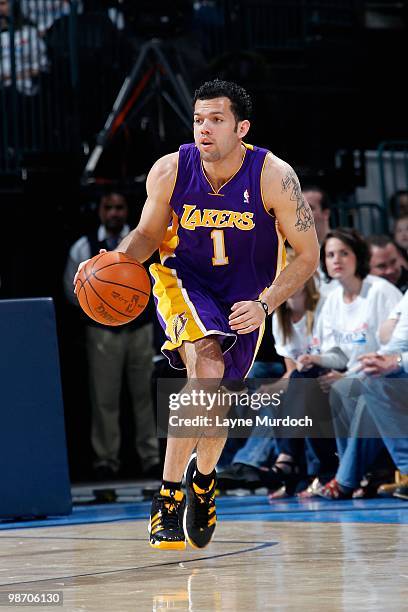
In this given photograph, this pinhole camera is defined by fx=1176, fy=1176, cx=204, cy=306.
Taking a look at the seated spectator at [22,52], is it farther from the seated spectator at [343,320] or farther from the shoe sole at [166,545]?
the shoe sole at [166,545]

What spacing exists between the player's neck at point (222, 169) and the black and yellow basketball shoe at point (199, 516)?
1505mm

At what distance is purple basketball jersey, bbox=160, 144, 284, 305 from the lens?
5.82 metres

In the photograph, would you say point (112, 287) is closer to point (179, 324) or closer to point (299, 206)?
point (179, 324)

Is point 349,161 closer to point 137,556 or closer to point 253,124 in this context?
point 253,124

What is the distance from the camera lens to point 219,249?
5828 mm

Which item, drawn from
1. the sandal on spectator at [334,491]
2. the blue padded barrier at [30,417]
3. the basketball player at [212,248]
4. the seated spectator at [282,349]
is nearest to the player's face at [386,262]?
the seated spectator at [282,349]

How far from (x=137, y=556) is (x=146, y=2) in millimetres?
6491

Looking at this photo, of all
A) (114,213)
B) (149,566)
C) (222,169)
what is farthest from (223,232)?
(114,213)

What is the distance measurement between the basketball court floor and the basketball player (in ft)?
1.29

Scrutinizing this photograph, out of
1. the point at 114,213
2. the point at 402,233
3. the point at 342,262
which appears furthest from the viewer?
the point at 114,213

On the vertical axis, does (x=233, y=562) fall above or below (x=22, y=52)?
below

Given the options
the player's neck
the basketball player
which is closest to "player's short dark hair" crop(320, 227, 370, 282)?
the basketball player

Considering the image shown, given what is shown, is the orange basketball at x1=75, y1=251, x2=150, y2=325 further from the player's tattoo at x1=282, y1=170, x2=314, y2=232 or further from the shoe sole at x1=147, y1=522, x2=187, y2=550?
the shoe sole at x1=147, y1=522, x2=187, y2=550

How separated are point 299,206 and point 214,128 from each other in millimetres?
568
